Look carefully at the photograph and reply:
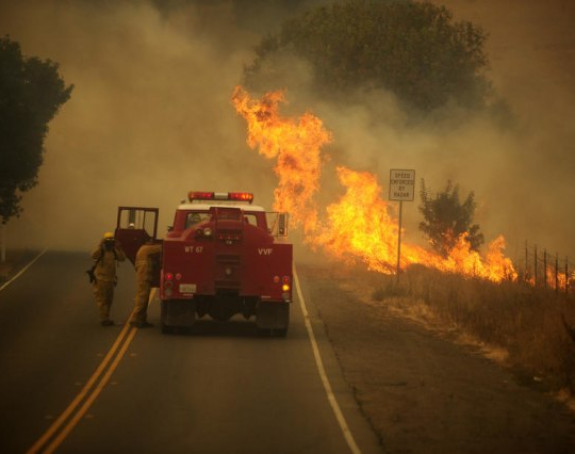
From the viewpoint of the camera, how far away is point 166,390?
1598 centimetres

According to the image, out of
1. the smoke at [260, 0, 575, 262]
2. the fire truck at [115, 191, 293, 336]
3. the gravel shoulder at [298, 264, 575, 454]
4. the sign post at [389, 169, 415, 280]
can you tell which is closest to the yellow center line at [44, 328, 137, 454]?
the fire truck at [115, 191, 293, 336]

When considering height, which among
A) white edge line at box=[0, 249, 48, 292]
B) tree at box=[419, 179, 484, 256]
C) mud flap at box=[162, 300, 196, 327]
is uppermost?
tree at box=[419, 179, 484, 256]

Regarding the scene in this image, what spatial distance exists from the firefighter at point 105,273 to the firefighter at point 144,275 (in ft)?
1.76

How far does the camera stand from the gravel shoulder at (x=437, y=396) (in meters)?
13.2

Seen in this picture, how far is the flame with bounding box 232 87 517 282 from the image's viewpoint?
37125 millimetres

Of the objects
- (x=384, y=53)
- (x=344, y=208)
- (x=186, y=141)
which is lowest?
(x=344, y=208)

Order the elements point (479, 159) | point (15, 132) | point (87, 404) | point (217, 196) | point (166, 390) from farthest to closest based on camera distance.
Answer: point (479, 159), point (15, 132), point (217, 196), point (166, 390), point (87, 404)

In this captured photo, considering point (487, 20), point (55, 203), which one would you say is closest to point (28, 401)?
point (55, 203)

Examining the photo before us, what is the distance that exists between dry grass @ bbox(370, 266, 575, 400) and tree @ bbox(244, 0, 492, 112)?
28.1 meters

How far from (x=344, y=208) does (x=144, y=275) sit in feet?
53.8

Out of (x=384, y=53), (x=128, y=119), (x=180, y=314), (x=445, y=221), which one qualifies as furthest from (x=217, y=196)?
(x=128, y=119)

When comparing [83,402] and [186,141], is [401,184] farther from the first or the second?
[186,141]

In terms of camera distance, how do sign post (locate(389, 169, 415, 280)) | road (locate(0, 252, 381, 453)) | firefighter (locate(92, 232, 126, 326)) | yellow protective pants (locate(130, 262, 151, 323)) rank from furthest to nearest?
sign post (locate(389, 169, 415, 280)) < firefighter (locate(92, 232, 126, 326)) < yellow protective pants (locate(130, 262, 151, 323)) < road (locate(0, 252, 381, 453))

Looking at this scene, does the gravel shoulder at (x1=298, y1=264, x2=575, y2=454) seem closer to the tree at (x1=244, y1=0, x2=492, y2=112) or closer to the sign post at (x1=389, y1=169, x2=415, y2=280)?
the sign post at (x1=389, y1=169, x2=415, y2=280)
